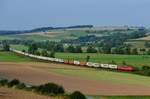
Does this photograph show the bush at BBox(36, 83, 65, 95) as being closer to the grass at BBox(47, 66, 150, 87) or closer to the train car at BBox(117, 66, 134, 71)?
the grass at BBox(47, 66, 150, 87)

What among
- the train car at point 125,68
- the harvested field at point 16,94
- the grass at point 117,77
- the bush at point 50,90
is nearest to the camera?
the harvested field at point 16,94

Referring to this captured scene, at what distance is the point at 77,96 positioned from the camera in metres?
39.9

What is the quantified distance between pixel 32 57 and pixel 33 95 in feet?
283

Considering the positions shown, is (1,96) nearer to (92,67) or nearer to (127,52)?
(92,67)

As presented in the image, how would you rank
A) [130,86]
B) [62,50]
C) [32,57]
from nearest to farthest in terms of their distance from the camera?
[130,86] → [32,57] → [62,50]

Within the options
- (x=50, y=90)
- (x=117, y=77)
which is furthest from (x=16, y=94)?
(x=117, y=77)

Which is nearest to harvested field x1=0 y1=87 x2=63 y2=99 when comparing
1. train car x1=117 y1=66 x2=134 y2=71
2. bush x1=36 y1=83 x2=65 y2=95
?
bush x1=36 y1=83 x2=65 y2=95

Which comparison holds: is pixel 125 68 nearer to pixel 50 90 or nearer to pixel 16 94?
pixel 50 90

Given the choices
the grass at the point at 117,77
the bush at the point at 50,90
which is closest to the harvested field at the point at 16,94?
the bush at the point at 50,90

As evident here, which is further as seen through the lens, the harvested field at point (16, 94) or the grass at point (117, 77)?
the grass at point (117, 77)

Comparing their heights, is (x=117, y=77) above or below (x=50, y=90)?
below

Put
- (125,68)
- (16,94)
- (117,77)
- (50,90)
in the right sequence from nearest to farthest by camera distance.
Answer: (16,94), (50,90), (117,77), (125,68)

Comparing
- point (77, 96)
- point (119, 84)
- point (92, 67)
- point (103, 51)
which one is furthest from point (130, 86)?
point (103, 51)

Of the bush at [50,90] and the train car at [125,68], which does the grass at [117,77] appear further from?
the bush at [50,90]
